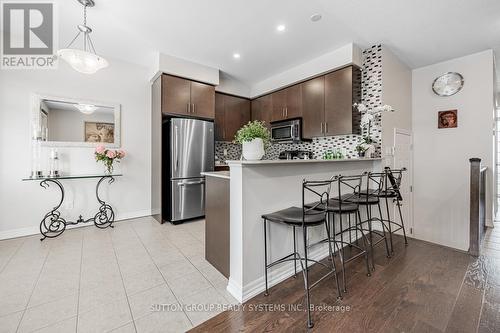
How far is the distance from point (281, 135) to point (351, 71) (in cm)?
171

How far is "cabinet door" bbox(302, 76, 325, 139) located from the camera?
3.82m

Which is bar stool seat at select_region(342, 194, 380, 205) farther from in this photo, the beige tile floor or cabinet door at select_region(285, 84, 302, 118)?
cabinet door at select_region(285, 84, 302, 118)

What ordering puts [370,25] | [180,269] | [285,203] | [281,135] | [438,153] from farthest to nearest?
[281,135] → [438,153] → [370,25] → [180,269] → [285,203]

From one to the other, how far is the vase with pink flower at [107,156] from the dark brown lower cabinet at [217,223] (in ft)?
7.57

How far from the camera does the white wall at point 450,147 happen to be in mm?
3496

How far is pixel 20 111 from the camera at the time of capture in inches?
126

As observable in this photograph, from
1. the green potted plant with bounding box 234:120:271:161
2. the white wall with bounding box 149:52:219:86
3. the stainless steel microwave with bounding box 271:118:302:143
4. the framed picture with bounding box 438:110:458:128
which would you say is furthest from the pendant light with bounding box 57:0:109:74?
the framed picture with bounding box 438:110:458:128

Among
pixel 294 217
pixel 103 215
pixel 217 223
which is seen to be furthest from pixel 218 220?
pixel 103 215

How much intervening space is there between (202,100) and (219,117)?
715 mm

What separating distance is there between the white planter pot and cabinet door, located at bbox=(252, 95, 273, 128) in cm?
308

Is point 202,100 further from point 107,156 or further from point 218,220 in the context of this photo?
point 218,220

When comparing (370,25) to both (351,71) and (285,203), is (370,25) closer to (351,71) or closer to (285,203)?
(351,71)

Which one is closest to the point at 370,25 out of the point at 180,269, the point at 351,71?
the point at 351,71

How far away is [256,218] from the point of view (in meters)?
1.87
